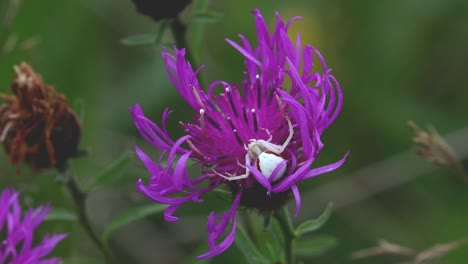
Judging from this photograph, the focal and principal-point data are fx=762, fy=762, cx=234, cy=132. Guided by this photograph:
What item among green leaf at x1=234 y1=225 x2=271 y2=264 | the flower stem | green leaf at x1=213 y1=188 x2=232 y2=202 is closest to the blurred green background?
the flower stem

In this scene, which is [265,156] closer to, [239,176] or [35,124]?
[239,176]

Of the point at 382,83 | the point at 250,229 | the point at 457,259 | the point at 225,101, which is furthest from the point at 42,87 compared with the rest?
the point at 382,83

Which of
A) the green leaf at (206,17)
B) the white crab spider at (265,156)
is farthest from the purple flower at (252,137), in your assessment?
the green leaf at (206,17)

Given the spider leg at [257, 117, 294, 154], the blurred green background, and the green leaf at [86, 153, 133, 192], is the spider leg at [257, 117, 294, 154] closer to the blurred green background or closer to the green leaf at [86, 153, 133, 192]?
→ the green leaf at [86, 153, 133, 192]

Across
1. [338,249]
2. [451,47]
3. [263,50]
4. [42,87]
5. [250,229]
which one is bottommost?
[338,249]

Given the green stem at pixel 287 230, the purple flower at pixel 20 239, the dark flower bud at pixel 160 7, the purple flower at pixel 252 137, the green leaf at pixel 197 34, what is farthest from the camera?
the green leaf at pixel 197 34

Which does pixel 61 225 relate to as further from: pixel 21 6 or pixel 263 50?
pixel 263 50

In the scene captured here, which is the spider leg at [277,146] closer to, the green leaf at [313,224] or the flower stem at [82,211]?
the green leaf at [313,224]
